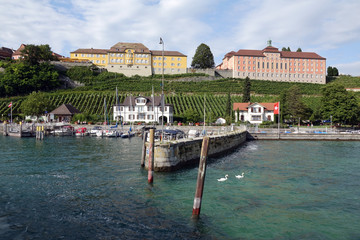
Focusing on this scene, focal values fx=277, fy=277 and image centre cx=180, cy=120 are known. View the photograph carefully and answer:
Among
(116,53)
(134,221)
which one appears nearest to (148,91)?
(116,53)

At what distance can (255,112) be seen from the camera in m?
78.2

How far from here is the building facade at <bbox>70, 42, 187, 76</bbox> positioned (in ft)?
415

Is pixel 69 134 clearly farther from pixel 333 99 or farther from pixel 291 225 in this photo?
pixel 333 99

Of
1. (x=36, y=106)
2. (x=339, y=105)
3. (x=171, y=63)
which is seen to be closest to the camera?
(x=339, y=105)

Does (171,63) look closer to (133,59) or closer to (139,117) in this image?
(133,59)

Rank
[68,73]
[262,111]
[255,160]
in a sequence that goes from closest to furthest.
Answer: [255,160]
[262,111]
[68,73]

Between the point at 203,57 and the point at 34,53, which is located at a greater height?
the point at 203,57

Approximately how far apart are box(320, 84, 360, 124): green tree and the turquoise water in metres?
42.2

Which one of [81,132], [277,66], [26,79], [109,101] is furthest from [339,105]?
[26,79]

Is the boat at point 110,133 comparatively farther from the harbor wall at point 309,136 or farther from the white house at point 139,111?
the harbor wall at point 309,136

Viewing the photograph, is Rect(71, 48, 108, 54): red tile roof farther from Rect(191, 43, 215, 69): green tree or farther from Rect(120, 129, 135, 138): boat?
Rect(120, 129, 135, 138): boat

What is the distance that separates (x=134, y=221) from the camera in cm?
1302

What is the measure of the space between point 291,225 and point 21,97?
104073 mm

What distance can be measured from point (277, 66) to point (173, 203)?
437ft
